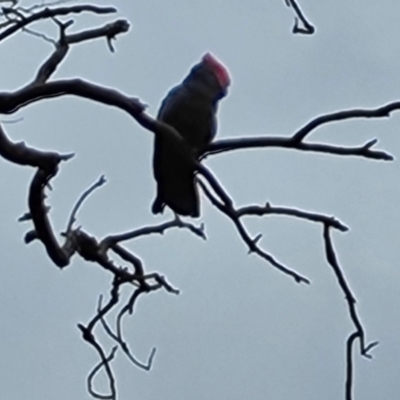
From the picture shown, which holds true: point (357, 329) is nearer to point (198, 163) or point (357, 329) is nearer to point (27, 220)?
point (198, 163)

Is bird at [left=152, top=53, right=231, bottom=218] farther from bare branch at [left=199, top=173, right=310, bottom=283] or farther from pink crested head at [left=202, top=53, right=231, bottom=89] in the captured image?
bare branch at [left=199, top=173, right=310, bottom=283]

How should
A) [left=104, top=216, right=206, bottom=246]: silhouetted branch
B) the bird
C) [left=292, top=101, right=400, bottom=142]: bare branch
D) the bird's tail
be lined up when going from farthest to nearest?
the bird, the bird's tail, [left=104, top=216, right=206, bottom=246]: silhouetted branch, [left=292, top=101, right=400, bottom=142]: bare branch

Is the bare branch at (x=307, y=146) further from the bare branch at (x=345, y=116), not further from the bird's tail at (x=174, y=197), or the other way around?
the bird's tail at (x=174, y=197)

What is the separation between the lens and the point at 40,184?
7.28ft

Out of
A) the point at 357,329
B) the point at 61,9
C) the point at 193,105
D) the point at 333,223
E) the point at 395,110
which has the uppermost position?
the point at 193,105

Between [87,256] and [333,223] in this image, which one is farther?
[87,256]

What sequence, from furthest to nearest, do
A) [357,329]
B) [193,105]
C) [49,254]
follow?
1. [193,105]
2. [49,254]
3. [357,329]

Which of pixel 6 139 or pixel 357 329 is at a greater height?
pixel 6 139

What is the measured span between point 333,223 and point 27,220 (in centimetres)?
78

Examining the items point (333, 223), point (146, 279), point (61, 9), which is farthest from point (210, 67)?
point (333, 223)

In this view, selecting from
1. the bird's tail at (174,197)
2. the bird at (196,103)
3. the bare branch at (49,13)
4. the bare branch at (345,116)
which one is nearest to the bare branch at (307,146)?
the bare branch at (345,116)

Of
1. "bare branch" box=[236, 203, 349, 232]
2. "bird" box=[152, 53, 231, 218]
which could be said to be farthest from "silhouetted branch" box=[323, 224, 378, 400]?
"bird" box=[152, 53, 231, 218]

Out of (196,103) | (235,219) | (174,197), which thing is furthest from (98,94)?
(196,103)

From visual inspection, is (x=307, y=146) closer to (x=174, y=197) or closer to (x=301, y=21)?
(x=301, y=21)
